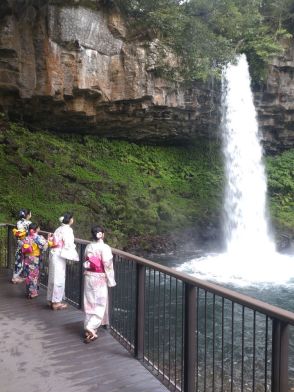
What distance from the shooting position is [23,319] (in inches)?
216

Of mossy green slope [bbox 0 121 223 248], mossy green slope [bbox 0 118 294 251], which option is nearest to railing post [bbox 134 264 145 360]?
mossy green slope [bbox 0 118 294 251]

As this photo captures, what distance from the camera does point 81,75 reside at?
15141 millimetres

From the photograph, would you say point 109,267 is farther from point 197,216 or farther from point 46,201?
point 197,216

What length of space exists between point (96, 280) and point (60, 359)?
0.90m

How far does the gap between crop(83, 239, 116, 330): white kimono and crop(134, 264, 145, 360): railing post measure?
0.40m

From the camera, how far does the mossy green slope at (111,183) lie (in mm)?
14219

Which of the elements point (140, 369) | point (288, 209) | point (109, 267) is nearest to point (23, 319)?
point (109, 267)

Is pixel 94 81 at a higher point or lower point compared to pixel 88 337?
higher

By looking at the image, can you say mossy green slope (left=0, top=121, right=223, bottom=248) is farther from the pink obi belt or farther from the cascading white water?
the pink obi belt

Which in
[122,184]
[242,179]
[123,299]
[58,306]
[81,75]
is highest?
[81,75]

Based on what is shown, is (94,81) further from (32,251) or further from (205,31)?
(32,251)

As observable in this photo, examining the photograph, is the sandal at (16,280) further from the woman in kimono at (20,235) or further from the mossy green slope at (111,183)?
the mossy green slope at (111,183)

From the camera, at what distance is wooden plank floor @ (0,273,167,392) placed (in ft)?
11.7

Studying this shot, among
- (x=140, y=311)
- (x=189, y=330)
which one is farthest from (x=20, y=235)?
(x=189, y=330)
